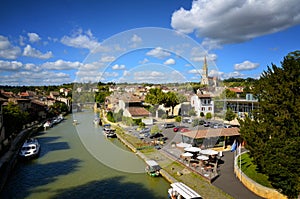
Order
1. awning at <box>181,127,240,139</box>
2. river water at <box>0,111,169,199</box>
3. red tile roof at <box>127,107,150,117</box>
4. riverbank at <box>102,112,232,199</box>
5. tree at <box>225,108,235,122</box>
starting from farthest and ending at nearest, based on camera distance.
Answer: red tile roof at <box>127,107,150,117</box>, tree at <box>225,108,235,122</box>, awning at <box>181,127,240,139</box>, river water at <box>0,111,169,199</box>, riverbank at <box>102,112,232,199</box>

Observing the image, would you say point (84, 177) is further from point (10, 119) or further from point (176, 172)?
point (10, 119)

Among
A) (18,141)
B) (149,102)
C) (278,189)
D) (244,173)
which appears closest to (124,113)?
(149,102)

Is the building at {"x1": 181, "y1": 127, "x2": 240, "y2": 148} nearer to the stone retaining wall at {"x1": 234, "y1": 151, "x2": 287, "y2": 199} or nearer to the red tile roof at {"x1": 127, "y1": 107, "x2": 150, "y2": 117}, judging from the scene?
the stone retaining wall at {"x1": 234, "y1": 151, "x2": 287, "y2": 199}

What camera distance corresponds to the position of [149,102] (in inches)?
1121

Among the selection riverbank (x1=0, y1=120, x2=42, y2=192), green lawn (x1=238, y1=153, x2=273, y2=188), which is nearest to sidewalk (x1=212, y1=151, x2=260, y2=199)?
green lawn (x1=238, y1=153, x2=273, y2=188)

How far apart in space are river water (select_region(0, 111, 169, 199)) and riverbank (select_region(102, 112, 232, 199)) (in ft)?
1.39

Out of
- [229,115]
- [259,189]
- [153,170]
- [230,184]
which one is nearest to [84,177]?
[153,170]

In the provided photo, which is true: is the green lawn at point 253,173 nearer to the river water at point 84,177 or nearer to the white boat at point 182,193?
the white boat at point 182,193

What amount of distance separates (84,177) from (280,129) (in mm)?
8431

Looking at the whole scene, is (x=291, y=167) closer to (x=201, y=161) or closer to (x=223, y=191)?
(x=223, y=191)

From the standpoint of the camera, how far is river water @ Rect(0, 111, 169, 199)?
8.37 m

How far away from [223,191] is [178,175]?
7.35ft

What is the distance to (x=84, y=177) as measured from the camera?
32.6 ft

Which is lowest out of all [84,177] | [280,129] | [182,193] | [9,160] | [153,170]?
[84,177]
